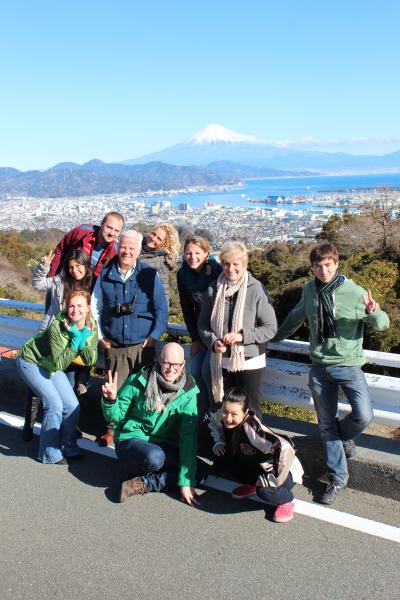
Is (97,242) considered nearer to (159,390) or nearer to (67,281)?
(67,281)

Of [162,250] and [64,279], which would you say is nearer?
[64,279]

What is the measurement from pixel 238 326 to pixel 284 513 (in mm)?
1291

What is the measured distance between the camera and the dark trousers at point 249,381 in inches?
172

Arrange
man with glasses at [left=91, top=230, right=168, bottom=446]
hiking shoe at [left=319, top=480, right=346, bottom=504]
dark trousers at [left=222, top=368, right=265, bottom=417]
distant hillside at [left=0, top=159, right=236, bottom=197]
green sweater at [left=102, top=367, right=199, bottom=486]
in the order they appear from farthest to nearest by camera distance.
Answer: distant hillside at [left=0, top=159, right=236, bottom=197] → man with glasses at [left=91, top=230, right=168, bottom=446] → dark trousers at [left=222, top=368, right=265, bottom=417] → green sweater at [left=102, top=367, right=199, bottom=486] → hiking shoe at [left=319, top=480, right=346, bottom=504]

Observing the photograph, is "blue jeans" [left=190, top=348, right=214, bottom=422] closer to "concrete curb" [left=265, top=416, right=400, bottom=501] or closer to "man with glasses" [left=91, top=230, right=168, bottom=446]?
"man with glasses" [left=91, top=230, right=168, bottom=446]

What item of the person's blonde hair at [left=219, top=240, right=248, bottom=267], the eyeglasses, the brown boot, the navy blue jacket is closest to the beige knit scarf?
the person's blonde hair at [left=219, top=240, right=248, bottom=267]

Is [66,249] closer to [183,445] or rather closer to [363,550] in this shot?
[183,445]

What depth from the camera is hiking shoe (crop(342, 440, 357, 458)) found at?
4102 mm

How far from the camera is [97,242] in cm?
543

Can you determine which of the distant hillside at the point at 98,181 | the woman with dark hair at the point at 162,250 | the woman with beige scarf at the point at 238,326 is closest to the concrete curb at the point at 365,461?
the woman with beige scarf at the point at 238,326

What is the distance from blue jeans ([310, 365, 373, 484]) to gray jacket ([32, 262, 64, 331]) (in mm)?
2172

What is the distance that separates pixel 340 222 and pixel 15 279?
603 inches

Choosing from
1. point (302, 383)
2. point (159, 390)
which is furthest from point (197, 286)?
point (302, 383)

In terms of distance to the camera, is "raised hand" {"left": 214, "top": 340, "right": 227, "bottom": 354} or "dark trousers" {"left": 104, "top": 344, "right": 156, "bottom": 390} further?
"dark trousers" {"left": 104, "top": 344, "right": 156, "bottom": 390}
